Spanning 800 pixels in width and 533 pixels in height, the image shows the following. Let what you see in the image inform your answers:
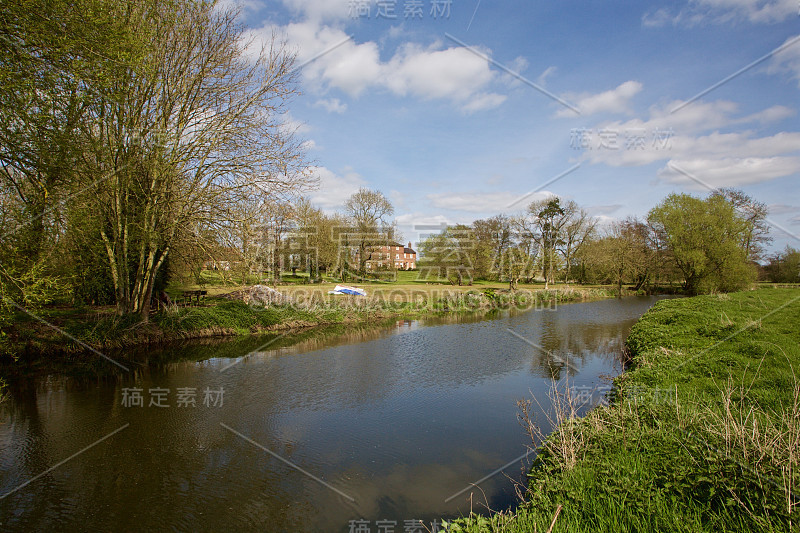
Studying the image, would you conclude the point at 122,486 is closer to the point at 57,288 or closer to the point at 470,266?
the point at 57,288

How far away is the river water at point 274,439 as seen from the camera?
4.89 meters

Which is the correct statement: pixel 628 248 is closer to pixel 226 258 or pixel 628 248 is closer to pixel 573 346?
pixel 573 346

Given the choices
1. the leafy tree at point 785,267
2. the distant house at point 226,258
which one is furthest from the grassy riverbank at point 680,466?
the leafy tree at point 785,267

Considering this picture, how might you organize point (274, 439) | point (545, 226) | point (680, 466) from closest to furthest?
point (680, 466) → point (274, 439) → point (545, 226)

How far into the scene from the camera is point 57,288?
23.5 ft

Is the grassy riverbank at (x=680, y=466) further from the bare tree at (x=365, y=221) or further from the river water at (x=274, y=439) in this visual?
the bare tree at (x=365, y=221)

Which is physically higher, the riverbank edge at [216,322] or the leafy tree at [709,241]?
the leafy tree at [709,241]

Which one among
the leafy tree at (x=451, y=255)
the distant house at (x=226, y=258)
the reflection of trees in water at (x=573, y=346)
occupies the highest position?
the leafy tree at (x=451, y=255)

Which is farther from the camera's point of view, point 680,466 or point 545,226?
point 545,226

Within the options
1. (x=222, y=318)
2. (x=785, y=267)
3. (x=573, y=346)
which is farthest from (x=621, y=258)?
(x=222, y=318)

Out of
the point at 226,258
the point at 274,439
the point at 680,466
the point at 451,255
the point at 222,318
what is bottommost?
the point at 274,439

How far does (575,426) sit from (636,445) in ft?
2.56

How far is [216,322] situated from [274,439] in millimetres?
10121

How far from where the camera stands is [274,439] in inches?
269
